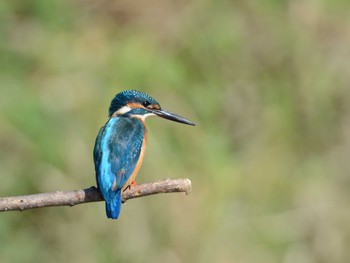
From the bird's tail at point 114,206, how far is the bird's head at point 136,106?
54 cm

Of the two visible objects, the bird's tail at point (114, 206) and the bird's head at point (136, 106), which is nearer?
the bird's tail at point (114, 206)

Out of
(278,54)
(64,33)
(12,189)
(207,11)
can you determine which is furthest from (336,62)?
(12,189)

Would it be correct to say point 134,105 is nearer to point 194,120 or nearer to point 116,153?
point 116,153

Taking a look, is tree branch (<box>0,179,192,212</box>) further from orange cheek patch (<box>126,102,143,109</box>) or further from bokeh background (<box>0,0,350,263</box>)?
bokeh background (<box>0,0,350,263</box>)

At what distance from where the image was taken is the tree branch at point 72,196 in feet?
9.45

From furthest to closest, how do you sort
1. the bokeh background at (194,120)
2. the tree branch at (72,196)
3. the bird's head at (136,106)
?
the bokeh background at (194,120)
the bird's head at (136,106)
the tree branch at (72,196)

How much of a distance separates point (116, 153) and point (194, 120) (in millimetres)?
2405

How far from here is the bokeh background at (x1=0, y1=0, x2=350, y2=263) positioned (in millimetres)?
5379

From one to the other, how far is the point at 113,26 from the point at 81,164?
1.44 meters

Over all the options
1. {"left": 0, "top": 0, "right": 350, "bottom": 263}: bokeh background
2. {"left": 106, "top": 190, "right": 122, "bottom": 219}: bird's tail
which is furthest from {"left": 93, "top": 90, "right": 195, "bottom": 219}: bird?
{"left": 0, "top": 0, "right": 350, "bottom": 263}: bokeh background

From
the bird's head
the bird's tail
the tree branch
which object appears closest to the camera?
the tree branch

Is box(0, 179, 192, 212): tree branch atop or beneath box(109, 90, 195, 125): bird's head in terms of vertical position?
beneath

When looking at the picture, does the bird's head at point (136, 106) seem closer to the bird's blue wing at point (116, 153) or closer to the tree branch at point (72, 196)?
the bird's blue wing at point (116, 153)

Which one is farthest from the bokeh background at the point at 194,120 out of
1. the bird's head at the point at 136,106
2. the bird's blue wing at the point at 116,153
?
the bird's blue wing at the point at 116,153
